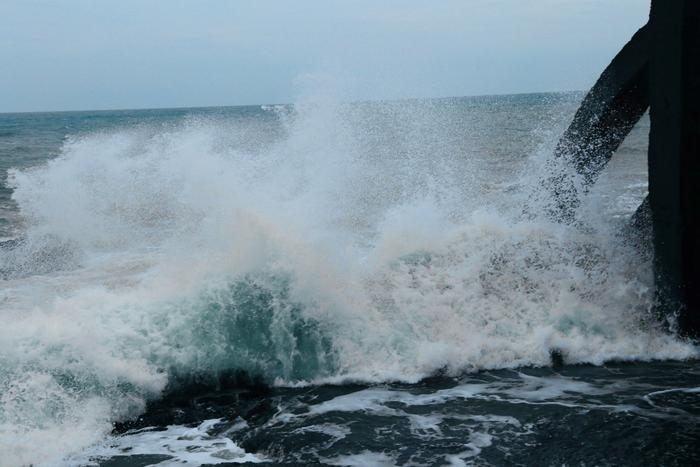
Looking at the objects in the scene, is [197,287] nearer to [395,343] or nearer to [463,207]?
[395,343]

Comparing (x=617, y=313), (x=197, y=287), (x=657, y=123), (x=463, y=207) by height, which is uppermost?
(x=657, y=123)

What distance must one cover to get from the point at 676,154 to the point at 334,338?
364 cm

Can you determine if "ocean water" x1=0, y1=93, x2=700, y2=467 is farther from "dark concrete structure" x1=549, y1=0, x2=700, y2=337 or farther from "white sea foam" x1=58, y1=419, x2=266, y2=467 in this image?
"dark concrete structure" x1=549, y1=0, x2=700, y2=337

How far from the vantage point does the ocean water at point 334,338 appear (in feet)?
16.6

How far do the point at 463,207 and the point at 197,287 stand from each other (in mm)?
4255

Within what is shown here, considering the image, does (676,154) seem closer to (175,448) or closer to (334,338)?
(334,338)

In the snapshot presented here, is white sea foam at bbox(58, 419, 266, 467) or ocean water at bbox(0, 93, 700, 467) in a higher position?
ocean water at bbox(0, 93, 700, 467)

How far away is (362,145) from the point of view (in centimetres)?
2162

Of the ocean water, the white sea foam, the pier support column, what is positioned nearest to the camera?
the white sea foam

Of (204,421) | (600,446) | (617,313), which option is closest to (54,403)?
(204,421)

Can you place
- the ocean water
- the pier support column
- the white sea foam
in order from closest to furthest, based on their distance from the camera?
the white sea foam → the ocean water → the pier support column

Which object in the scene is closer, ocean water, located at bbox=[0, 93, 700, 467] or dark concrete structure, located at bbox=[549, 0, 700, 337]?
ocean water, located at bbox=[0, 93, 700, 467]

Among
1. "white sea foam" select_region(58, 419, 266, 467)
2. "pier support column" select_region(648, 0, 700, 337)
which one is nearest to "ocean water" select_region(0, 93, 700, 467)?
"white sea foam" select_region(58, 419, 266, 467)

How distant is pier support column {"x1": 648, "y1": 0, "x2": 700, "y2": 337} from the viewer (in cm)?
598
